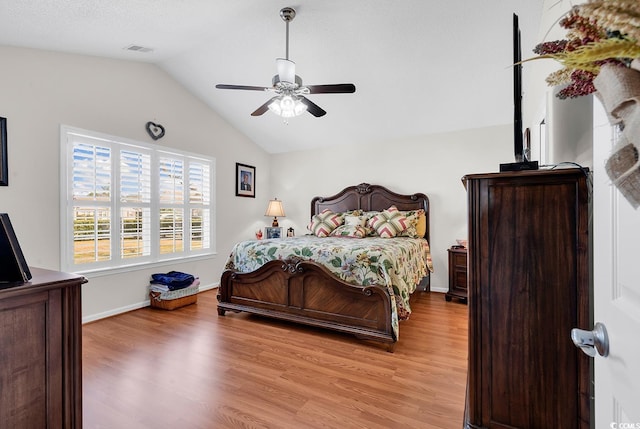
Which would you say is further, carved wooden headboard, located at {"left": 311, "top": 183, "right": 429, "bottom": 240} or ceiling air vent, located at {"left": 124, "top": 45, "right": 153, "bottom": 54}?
carved wooden headboard, located at {"left": 311, "top": 183, "right": 429, "bottom": 240}

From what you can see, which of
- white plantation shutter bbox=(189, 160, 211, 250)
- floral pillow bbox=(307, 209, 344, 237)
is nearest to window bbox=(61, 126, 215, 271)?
white plantation shutter bbox=(189, 160, 211, 250)

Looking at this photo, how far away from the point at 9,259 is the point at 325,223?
12.4ft

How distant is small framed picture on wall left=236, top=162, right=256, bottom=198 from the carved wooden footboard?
2025 mm

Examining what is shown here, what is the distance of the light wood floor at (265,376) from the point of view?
70.0 inches

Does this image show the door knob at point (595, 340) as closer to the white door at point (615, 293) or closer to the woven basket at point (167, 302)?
the white door at point (615, 293)

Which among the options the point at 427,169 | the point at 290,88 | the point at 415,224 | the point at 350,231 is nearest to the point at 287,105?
the point at 290,88

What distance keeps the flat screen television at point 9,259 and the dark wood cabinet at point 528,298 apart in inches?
71.8

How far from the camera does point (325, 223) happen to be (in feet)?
15.5

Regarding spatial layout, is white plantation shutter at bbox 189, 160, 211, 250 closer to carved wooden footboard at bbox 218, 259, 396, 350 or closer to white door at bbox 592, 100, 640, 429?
carved wooden footboard at bbox 218, 259, 396, 350

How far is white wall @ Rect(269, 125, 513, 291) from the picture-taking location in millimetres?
4262

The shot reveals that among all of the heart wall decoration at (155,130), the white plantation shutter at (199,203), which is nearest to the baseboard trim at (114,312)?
the white plantation shutter at (199,203)

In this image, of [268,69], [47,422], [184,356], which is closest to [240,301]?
[184,356]

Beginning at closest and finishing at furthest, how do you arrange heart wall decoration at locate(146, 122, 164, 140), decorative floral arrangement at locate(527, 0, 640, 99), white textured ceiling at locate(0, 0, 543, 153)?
1. decorative floral arrangement at locate(527, 0, 640, 99)
2. white textured ceiling at locate(0, 0, 543, 153)
3. heart wall decoration at locate(146, 122, 164, 140)

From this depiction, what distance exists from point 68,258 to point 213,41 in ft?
8.69
